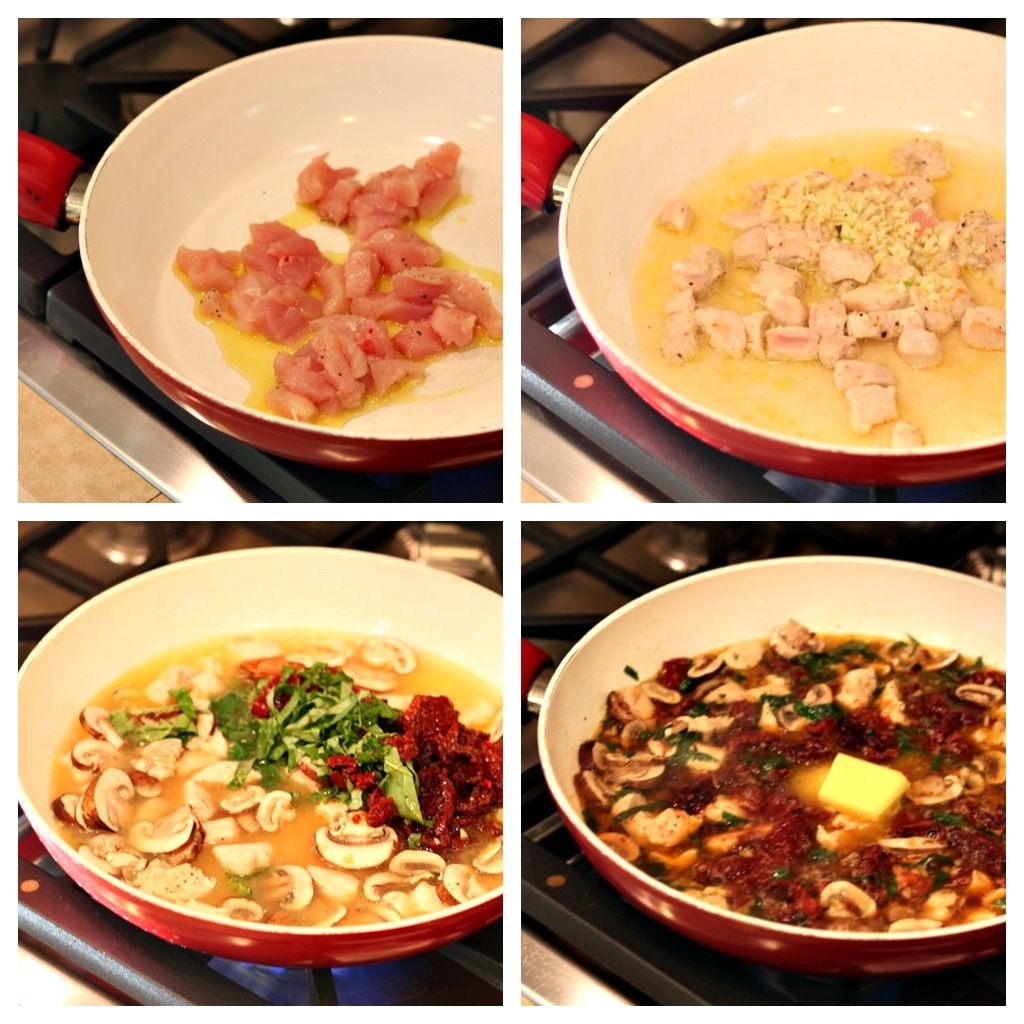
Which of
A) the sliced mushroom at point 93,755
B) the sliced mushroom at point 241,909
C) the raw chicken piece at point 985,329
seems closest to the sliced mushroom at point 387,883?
the sliced mushroom at point 241,909

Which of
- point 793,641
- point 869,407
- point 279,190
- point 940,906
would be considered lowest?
point 940,906

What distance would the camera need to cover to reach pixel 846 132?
162 centimetres

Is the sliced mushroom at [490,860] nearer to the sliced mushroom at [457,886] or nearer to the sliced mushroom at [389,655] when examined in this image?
the sliced mushroom at [457,886]

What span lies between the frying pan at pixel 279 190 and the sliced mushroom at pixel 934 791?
0.55 metres

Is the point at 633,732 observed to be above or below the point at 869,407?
below

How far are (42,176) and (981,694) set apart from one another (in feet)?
3.81

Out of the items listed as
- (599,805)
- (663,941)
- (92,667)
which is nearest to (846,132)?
(599,805)

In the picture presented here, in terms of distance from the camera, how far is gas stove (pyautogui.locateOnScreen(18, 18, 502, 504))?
1.47 m

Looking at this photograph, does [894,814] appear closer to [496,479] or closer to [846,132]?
[496,479]

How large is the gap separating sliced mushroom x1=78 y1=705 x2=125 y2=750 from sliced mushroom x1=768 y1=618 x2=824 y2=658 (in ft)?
2.41

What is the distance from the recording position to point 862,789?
4.66ft

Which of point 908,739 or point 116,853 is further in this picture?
point 908,739

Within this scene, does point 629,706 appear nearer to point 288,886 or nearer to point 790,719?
point 790,719

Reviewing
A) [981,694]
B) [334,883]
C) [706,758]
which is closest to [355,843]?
[334,883]
